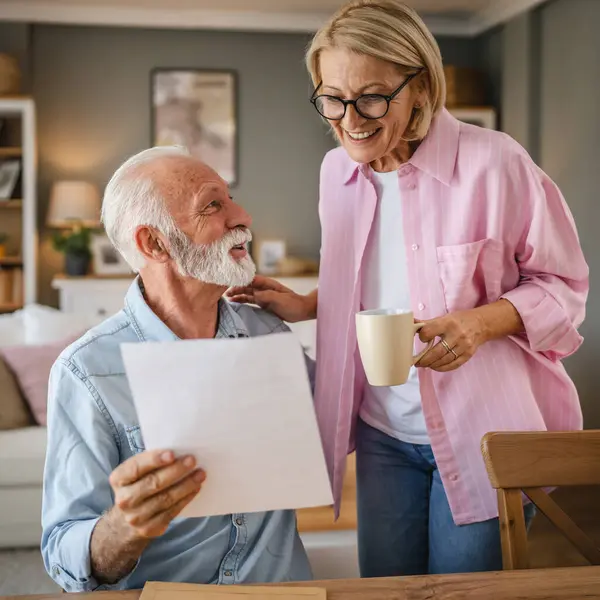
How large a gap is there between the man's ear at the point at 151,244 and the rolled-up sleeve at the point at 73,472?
0.26 metres

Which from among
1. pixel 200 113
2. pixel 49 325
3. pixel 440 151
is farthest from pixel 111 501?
pixel 200 113

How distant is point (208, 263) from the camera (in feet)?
4.81

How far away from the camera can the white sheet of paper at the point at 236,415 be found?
93 cm

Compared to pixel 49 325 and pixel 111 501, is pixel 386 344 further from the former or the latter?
pixel 49 325

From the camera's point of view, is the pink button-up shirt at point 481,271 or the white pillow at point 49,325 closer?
the pink button-up shirt at point 481,271

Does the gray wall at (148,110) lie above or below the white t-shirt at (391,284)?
above

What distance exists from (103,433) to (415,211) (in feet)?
2.18

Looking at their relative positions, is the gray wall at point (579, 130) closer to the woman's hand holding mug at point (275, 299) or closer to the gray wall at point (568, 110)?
the gray wall at point (568, 110)

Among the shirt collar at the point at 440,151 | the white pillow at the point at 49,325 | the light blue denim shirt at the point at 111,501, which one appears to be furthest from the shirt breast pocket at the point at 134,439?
the white pillow at the point at 49,325

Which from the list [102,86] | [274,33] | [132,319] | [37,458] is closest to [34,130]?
[102,86]

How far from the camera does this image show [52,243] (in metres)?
5.29

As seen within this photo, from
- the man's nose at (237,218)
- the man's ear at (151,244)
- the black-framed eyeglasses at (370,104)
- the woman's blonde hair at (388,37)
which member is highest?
the woman's blonde hair at (388,37)

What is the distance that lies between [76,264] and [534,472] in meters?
4.41

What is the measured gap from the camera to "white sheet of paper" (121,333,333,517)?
0.93 metres
